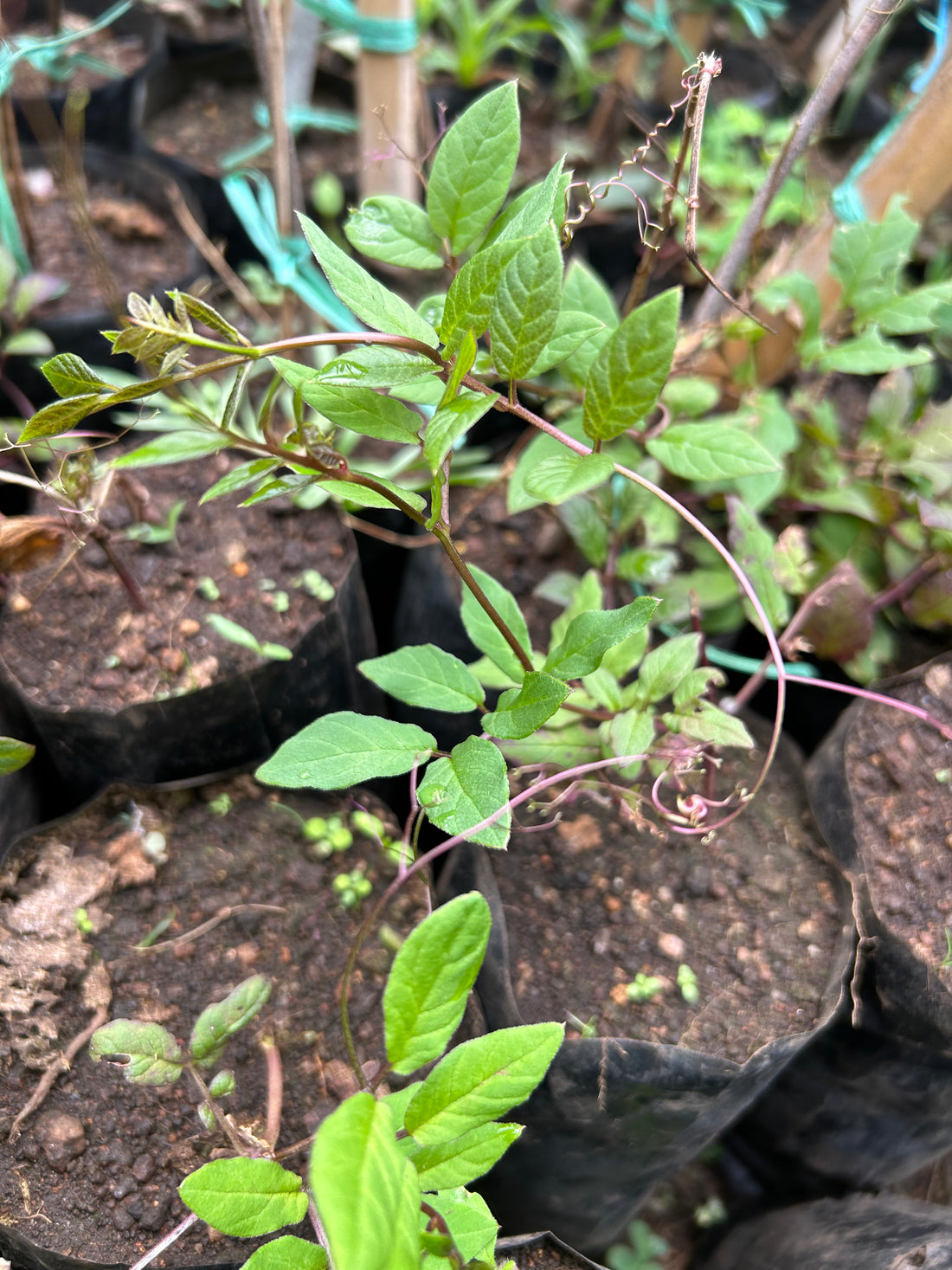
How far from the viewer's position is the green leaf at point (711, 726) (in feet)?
2.66

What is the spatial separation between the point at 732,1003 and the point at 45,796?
2.73 feet

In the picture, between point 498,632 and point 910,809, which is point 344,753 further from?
point 910,809

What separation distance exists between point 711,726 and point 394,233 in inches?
20.7

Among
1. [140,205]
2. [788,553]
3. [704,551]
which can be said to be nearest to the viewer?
[788,553]

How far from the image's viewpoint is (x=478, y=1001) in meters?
0.94

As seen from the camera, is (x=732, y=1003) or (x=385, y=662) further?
(x=732, y=1003)

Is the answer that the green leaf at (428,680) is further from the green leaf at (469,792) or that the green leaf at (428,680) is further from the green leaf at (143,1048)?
the green leaf at (143,1048)

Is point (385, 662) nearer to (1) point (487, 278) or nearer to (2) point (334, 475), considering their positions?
(2) point (334, 475)

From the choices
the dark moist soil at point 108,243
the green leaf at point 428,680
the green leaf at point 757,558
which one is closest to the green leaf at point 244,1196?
the green leaf at point 428,680

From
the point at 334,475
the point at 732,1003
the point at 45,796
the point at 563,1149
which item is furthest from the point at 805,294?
the point at 45,796

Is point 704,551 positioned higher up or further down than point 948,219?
further down

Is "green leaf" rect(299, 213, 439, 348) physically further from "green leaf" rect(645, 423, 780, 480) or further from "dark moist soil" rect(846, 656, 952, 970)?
"dark moist soil" rect(846, 656, 952, 970)

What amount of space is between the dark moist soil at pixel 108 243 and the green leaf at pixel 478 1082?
4.21 feet

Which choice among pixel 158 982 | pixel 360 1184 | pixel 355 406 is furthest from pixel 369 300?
pixel 158 982
